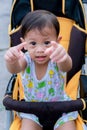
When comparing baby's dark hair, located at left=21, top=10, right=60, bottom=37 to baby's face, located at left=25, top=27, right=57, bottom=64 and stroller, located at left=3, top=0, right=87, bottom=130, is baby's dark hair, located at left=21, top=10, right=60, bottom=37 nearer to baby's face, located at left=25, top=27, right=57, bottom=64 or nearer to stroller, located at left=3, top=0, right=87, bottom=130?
baby's face, located at left=25, top=27, right=57, bottom=64

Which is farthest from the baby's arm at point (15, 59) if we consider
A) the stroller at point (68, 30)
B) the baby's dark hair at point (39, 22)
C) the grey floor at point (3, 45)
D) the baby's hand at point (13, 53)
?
the grey floor at point (3, 45)

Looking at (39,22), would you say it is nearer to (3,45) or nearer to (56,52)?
(56,52)

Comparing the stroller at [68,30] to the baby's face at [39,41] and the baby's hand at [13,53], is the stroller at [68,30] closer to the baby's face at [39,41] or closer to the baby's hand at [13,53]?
the baby's face at [39,41]

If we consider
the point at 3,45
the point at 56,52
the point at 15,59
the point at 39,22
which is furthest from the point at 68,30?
the point at 3,45

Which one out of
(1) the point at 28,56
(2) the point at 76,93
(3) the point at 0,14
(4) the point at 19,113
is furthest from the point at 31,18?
(3) the point at 0,14

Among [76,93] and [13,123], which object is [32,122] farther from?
[76,93]

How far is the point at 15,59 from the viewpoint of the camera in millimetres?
2354

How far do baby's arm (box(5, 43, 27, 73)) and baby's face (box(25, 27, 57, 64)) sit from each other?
0.08 m

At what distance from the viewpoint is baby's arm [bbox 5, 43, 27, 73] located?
2.29 metres

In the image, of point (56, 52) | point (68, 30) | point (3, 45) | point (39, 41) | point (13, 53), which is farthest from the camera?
point (3, 45)

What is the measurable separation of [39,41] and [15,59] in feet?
0.61

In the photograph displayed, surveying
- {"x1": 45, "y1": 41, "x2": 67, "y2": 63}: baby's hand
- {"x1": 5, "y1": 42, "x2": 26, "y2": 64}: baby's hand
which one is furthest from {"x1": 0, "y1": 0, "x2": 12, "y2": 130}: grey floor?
{"x1": 45, "y1": 41, "x2": 67, "y2": 63}: baby's hand

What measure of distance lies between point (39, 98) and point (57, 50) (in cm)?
57

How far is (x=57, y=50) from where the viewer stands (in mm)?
2146
